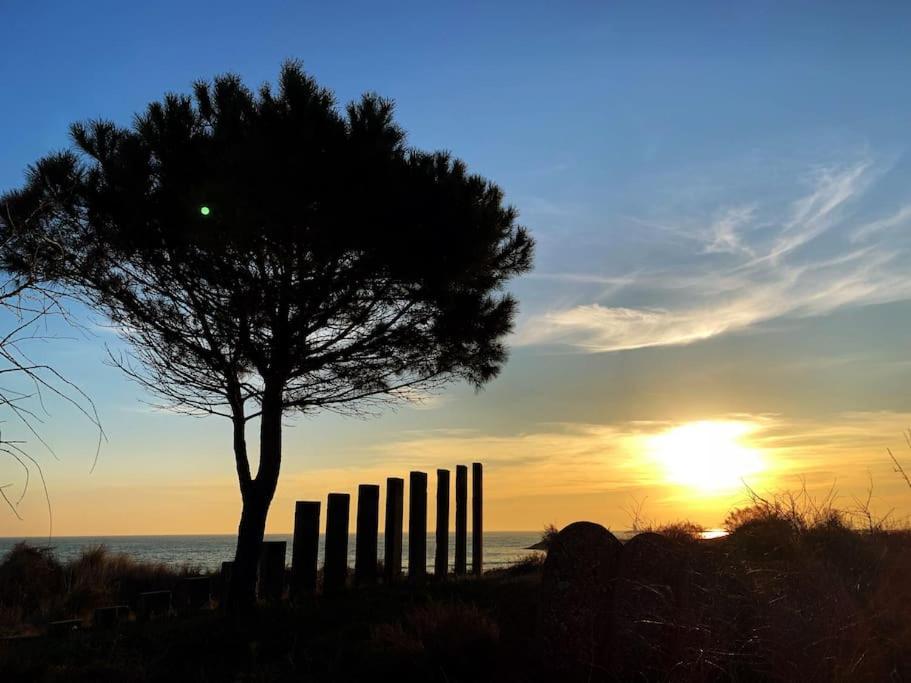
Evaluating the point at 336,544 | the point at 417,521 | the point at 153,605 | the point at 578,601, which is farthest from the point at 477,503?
the point at 578,601

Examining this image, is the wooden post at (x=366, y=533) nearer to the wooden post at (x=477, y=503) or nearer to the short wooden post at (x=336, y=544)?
the short wooden post at (x=336, y=544)

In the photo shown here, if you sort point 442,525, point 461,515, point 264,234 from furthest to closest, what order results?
point 461,515
point 442,525
point 264,234

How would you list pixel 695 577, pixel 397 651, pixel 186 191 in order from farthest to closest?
pixel 186 191
pixel 397 651
pixel 695 577

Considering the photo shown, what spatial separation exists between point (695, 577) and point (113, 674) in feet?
17.5

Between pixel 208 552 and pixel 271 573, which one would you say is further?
pixel 208 552

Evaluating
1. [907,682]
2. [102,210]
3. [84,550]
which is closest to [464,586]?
[907,682]

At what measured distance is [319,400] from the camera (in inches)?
520

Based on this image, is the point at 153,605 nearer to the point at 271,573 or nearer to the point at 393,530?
the point at 271,573

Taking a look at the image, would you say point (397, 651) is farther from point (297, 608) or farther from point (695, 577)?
point (297, 608)

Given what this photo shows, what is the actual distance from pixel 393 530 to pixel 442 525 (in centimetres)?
196

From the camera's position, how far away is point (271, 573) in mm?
12562

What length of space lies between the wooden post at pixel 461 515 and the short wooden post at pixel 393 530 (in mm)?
2433

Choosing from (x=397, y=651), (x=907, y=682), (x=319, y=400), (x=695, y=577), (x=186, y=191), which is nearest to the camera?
(x=907, y=682)

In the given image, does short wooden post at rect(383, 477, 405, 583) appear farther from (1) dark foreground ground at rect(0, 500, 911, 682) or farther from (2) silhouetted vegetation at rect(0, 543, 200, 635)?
(2) silhouetted vegetation at rect(0, 543, 200, 635)
